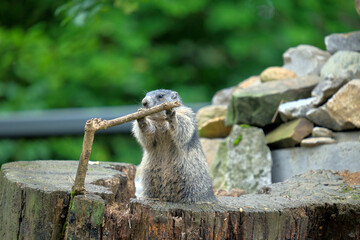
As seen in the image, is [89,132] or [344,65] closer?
[89,132]

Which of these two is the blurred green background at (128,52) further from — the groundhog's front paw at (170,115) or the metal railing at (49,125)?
the groundhog's front paw at (170,115)

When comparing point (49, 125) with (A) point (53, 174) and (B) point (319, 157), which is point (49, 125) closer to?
(A) point (53, 174)

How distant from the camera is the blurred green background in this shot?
9.83 m

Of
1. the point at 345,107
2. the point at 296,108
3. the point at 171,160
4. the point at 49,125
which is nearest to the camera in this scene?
the point at 171,160

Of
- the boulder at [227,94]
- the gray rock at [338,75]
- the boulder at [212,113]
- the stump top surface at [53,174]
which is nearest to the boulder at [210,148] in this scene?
the boulder at [212,113]

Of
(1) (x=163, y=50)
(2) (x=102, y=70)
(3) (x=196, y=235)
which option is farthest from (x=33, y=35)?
(3) (x=196, y=235)

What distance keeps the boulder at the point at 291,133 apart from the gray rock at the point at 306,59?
97 centimetres

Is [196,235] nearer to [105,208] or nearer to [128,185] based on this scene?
[105,208]

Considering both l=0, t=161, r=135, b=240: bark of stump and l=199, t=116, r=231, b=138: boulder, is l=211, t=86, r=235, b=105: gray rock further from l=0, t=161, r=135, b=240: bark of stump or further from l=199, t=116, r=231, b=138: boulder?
l=0, t=161, r=135, b=240: bark of stump

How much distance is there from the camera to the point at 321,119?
5.89 m

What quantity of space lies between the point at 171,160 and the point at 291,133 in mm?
2034

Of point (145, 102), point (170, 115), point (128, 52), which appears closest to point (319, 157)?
point (170, 115)

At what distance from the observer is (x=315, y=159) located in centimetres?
587

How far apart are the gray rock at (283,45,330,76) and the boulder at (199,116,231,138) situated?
3.93ft
